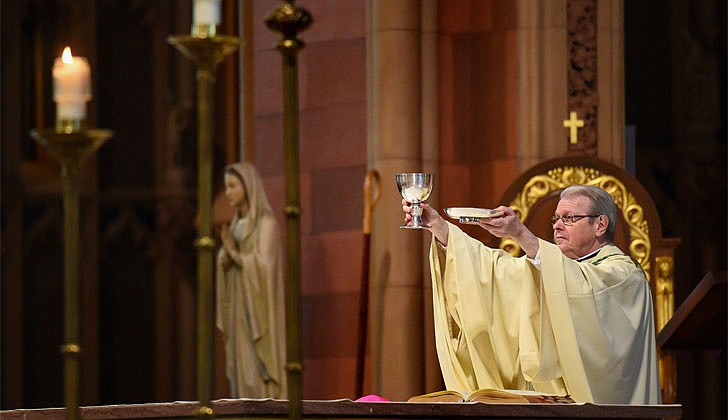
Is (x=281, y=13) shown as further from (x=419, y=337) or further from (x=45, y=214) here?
(x=45, y=214)

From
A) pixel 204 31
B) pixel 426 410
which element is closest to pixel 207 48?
pixel 204 31

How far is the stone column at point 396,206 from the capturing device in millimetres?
10688

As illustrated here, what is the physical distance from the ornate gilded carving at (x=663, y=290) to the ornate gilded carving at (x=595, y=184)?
2.5 inches

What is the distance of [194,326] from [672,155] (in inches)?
179

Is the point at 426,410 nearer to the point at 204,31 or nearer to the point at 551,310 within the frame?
the point at 551,310

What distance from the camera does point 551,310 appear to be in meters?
6.55

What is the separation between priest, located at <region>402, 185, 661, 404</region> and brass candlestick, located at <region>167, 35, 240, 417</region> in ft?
7.89

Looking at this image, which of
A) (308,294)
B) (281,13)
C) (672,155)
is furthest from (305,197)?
(281,13)

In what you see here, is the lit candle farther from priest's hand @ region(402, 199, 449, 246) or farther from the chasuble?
the chasuble

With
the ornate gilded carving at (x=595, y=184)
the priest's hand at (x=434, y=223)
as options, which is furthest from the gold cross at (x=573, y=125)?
the priest's hand at (x=434, y=223)

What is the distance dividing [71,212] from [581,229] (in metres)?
3.53

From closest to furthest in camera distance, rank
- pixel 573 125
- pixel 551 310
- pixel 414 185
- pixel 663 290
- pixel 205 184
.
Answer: pixel 205 184 → pixel 414 185 → pixel 551 310 → pixel 663 290 → pixel 573 125

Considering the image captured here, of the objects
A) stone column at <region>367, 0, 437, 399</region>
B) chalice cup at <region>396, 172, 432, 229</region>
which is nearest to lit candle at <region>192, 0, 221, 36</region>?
chalice cup at <region>396, 172, 432, 229</region>

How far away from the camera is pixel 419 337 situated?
10.7 metres
